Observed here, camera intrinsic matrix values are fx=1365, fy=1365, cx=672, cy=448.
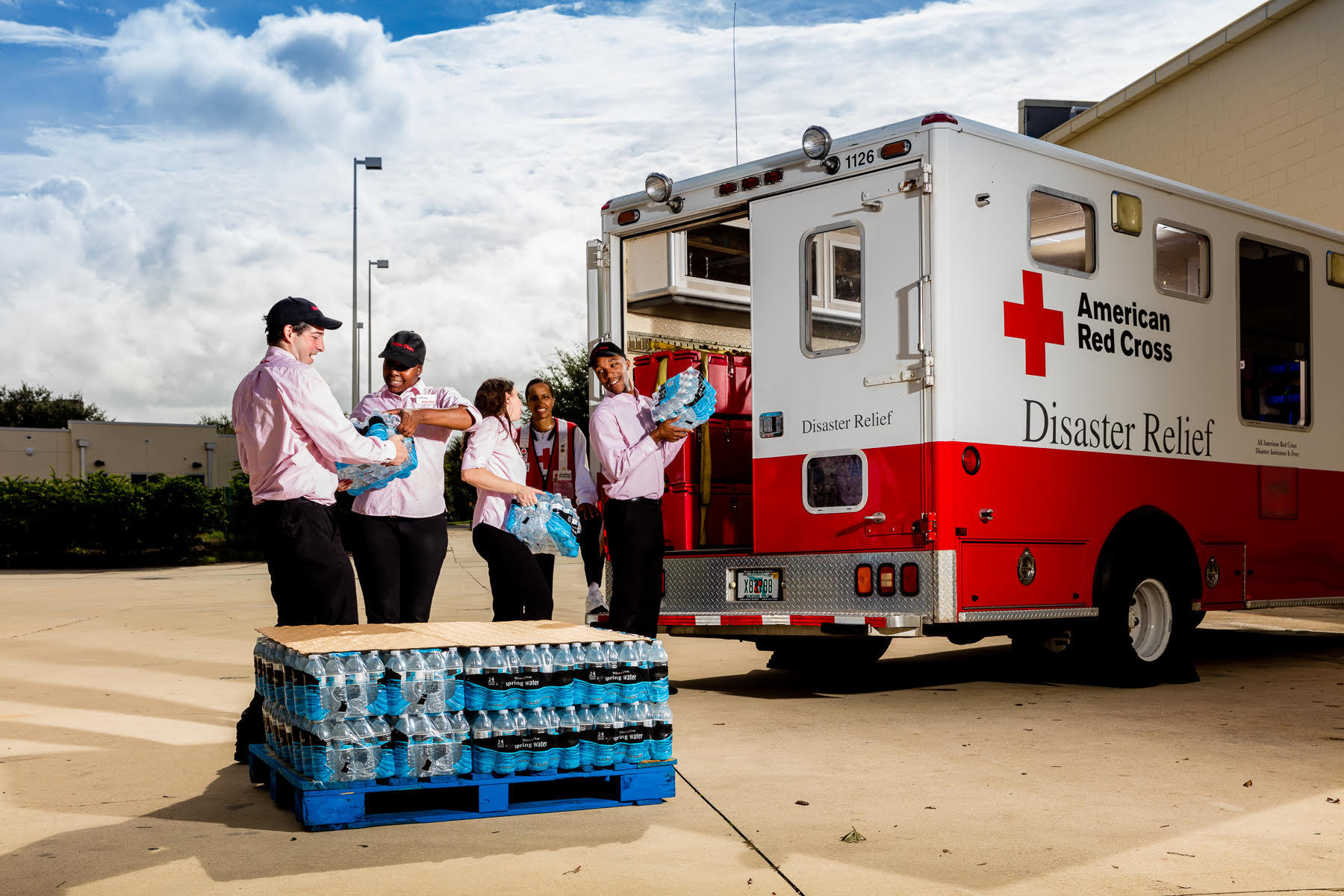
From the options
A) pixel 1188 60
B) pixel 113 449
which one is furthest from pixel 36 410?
pixel 1188 60

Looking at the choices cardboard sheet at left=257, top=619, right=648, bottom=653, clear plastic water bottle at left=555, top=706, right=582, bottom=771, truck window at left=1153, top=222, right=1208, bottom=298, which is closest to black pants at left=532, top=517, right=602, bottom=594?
cardboard sheet at left=257, top=619, right=648, bottom=653

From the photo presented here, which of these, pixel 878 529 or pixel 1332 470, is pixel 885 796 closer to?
pixel 878 529

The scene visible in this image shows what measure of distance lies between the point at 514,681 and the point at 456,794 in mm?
647

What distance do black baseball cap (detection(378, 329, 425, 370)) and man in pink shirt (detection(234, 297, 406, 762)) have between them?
780 mm

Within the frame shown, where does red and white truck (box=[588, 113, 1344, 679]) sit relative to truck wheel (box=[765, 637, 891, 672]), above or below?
above

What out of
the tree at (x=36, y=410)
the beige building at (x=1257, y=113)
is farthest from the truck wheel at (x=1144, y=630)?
the tree at (x=36, y=410)

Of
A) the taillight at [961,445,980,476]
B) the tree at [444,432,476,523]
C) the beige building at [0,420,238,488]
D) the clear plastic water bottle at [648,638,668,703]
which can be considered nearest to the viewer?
the clear plastic water bottle at [648,638,668,703]

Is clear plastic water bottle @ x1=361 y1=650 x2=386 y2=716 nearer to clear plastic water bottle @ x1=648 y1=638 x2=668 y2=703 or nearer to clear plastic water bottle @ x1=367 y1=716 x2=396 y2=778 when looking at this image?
clear plastic water bottle @ x1=367 y1=716 x2=396 y2=778

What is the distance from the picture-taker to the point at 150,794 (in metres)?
5.48

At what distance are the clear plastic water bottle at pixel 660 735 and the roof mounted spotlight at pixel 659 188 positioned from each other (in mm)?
4275

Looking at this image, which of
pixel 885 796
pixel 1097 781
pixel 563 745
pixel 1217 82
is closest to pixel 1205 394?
pixel 1097 781

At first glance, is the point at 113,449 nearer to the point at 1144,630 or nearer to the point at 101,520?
the point at 101,520

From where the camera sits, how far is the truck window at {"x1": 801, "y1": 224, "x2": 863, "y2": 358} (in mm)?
7746

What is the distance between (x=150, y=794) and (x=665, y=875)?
8.13 ft
